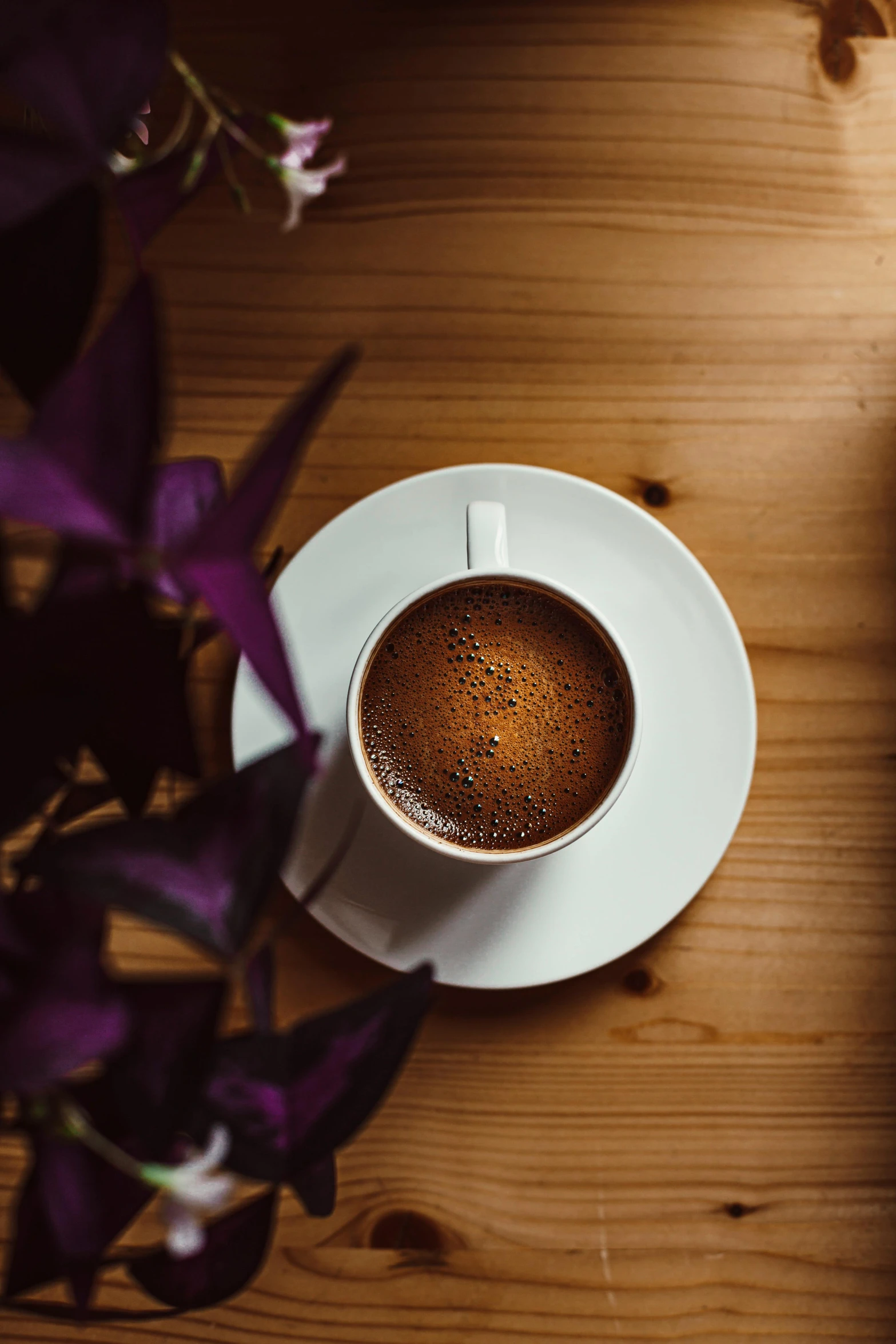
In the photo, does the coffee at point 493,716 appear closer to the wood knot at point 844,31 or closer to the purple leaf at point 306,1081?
the purple leaf at point 306,1081

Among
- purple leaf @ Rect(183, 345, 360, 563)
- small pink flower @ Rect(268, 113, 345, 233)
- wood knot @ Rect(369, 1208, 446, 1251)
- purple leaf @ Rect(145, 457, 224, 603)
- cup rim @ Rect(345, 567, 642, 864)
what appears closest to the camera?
purple leaf @ Rect(183, 345, 360, 563)

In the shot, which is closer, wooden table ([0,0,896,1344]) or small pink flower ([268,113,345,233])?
small pink flower ([268,113,345,233])

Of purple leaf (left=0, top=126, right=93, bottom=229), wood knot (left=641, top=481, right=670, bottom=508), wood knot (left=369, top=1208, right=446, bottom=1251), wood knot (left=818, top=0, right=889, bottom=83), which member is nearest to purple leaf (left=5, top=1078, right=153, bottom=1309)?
purple leaf (left=0, top=126, right=93, bottom=229)

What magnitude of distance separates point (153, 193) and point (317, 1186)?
350mm

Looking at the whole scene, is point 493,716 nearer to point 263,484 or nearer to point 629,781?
point 629,781

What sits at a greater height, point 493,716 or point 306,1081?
point 306,1081

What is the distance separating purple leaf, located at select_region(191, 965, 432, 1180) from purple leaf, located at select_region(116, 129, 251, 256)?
10.1 inches

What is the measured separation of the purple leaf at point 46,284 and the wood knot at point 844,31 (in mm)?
758

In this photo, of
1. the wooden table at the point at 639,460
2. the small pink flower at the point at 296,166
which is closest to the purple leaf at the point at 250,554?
the small pink flower at the point at 296,166

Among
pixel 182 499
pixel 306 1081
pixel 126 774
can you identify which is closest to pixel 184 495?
pixel 182 499

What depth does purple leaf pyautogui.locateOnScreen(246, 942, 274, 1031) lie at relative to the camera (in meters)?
0.30

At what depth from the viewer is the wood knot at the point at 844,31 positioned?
0.83 meters

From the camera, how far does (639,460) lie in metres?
0.83

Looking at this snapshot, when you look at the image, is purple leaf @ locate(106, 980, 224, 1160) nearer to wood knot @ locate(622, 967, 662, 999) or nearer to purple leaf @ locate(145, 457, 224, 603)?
purple leaf @ locate(145, 457, 224, 603)
